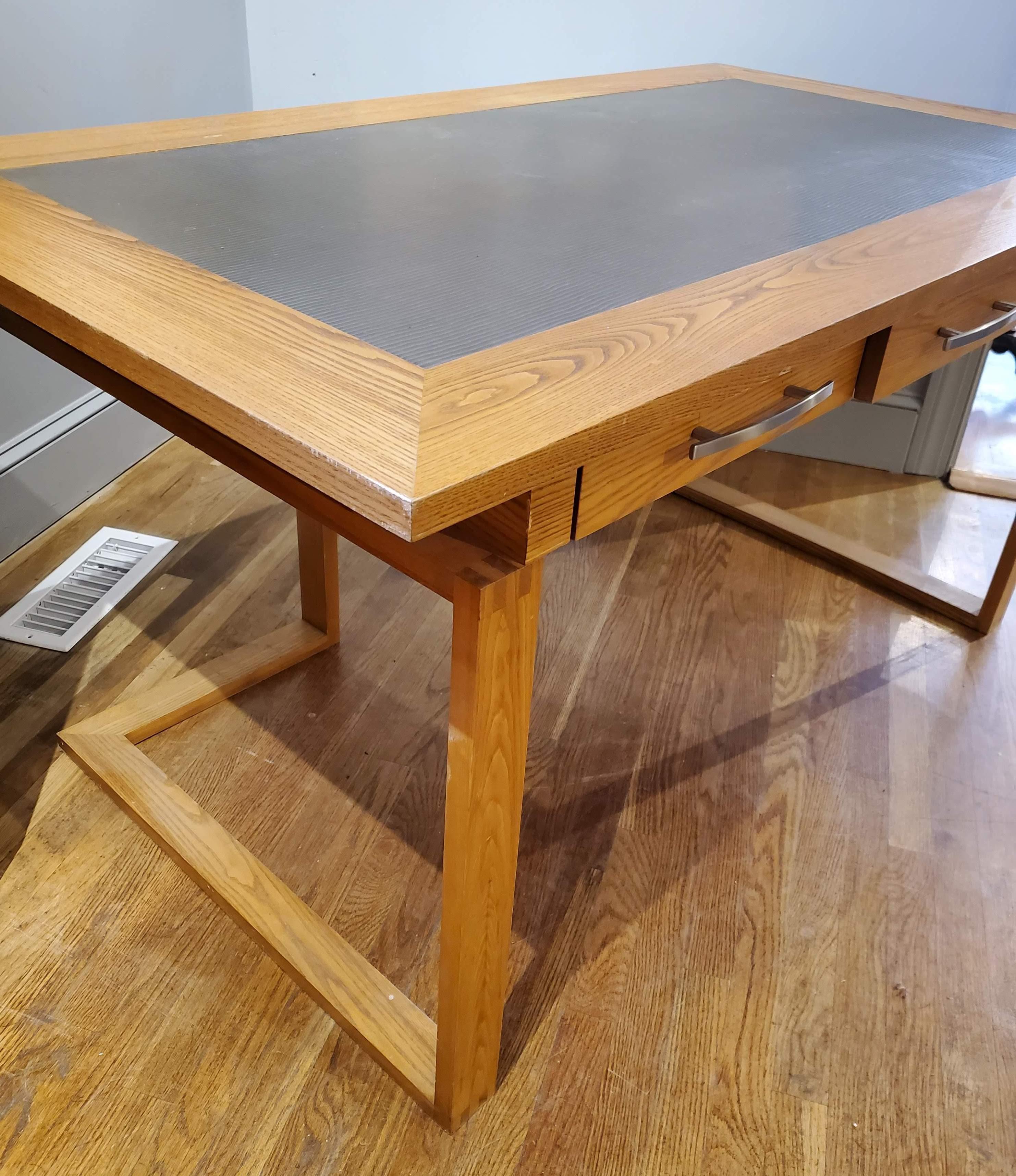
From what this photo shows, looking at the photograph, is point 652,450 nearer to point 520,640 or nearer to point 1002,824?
point 520,640


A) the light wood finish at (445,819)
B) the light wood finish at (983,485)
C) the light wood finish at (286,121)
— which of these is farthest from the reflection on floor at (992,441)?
the light wood finish at (445,819)

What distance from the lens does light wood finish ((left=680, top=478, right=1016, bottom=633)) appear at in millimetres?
1625

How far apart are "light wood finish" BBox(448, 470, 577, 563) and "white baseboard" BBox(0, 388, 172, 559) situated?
1350 mm

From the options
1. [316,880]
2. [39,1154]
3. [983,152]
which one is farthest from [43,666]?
[983,152]

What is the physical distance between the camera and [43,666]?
1.47 metres

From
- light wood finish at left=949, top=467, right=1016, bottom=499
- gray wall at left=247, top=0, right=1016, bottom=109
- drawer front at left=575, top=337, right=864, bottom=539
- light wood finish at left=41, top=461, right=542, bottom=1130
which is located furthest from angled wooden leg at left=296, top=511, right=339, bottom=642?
light wood finish at left=949, top=467, right=1016, bottom=499

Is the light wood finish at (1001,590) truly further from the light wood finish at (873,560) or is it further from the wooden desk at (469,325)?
the wooden desk at (469,325)

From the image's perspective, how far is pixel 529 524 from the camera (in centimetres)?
60

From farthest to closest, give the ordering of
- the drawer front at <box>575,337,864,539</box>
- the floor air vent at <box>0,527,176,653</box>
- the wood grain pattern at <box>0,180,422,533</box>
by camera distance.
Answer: the floor air vent at <box>0,527,176,653</box>, the drawer front at <box>575,337,864,539</box>, the wood grain pattern at <box>0,180,422,533</box>

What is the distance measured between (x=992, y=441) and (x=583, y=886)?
180cm

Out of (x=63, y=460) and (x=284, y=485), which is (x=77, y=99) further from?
(x=284, y=485)

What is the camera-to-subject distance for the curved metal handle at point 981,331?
3.15 ft

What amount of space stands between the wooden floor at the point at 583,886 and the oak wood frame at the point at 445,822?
0.13 ft

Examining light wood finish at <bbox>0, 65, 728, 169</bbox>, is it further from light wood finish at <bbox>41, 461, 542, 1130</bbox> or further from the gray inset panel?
light wood finish at <bbox>41, 461, 542, 1130</bbox>
